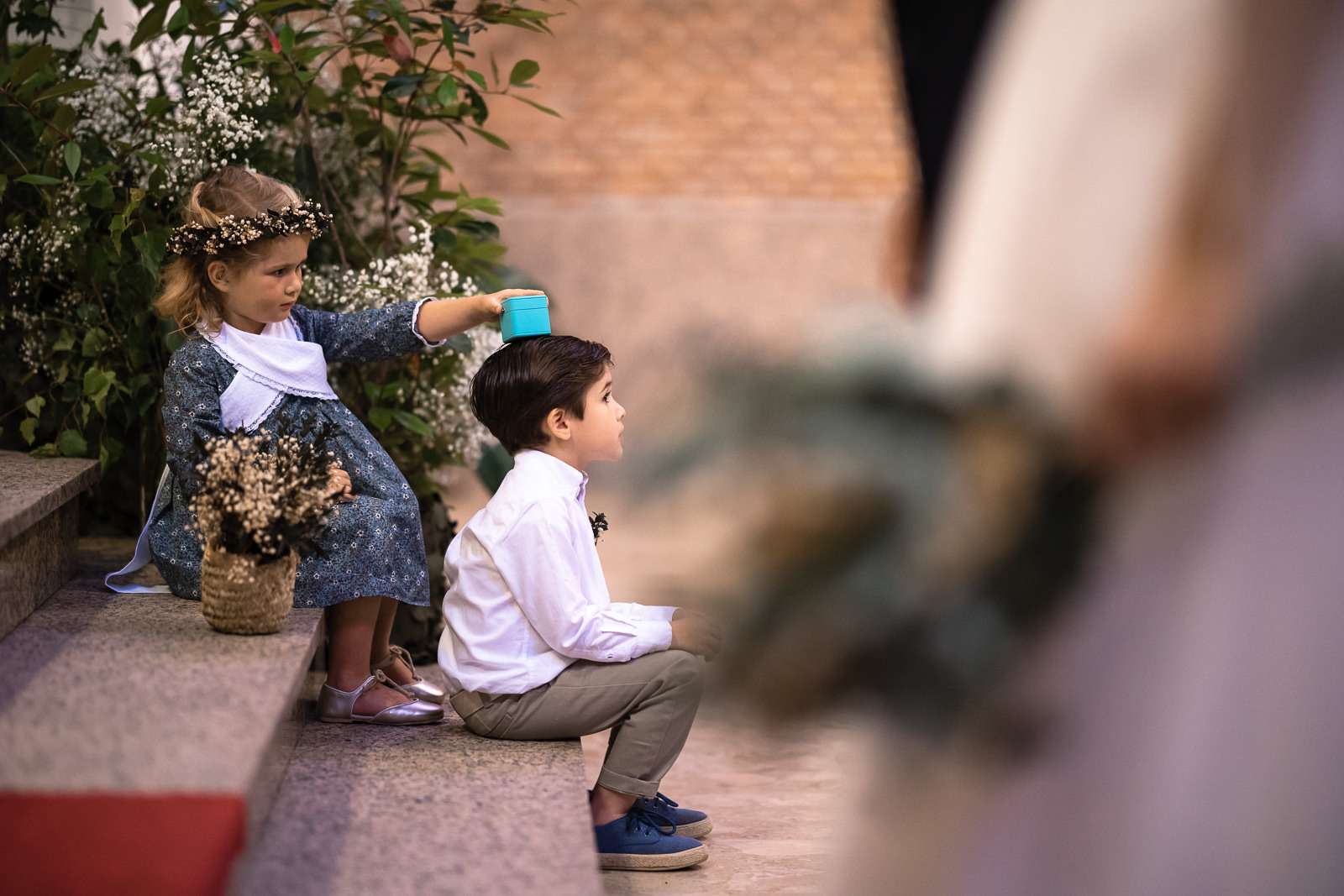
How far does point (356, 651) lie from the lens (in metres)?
1.91

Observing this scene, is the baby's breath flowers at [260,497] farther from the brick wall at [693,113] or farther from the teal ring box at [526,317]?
the brick wall at [693,113]

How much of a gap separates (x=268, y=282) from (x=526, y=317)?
446mm

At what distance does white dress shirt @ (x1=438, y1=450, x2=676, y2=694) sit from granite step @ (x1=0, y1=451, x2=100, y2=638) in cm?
62

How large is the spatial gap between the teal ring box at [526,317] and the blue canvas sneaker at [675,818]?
0.70 meters

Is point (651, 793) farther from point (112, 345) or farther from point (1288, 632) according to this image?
point (1288, 632)

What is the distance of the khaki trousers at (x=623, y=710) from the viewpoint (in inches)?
66.5

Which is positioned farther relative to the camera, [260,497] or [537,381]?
[537,381]

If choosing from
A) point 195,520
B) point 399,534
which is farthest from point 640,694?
point 195,520

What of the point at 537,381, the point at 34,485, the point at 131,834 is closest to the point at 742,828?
the point at 537,381

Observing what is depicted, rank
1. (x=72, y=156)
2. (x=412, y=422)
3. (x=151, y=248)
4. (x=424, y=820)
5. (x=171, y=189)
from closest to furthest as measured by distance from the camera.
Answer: (x=424, y=820) < (x=72, y=156) < (x=151, y=248) < (x=171, y=189) < (x=412, y=422)

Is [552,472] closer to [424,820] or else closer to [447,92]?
[424,820]

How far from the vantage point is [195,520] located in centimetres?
191

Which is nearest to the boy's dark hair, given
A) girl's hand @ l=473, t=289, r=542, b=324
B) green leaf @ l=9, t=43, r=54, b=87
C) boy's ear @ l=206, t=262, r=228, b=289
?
girl's hand @ l=473, t=289, r=542, b=324

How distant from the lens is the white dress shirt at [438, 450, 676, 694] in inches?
64.7
